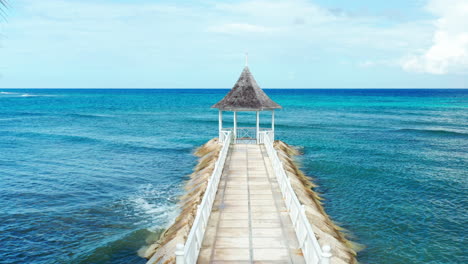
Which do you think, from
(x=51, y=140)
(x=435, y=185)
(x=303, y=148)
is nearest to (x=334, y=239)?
(x=435, y=185)

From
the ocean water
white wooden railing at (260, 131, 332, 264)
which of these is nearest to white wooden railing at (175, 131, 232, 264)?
white wooden railing at (260, 131, 332, 264)

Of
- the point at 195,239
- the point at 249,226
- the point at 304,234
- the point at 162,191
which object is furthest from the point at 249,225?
the point at 162,191

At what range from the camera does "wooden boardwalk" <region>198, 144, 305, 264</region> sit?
9.69 meters

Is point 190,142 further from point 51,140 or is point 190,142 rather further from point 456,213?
point 456,213

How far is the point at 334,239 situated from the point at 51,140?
33.1 meters

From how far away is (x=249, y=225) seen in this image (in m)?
11.7

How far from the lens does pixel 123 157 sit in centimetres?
2980

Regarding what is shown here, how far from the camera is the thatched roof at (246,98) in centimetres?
2570

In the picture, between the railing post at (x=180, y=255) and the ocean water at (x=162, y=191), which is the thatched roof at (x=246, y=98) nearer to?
the ocean water at (x=162, y=191)

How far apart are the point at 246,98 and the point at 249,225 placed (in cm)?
1553

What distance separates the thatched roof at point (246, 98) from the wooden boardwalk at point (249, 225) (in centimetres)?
804

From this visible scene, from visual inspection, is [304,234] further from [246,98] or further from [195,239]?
[246,98]

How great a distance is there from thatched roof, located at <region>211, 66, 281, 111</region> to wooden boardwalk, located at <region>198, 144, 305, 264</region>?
26.4 feet

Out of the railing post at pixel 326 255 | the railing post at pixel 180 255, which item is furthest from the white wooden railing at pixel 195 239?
the railing post at pixel 326 255
